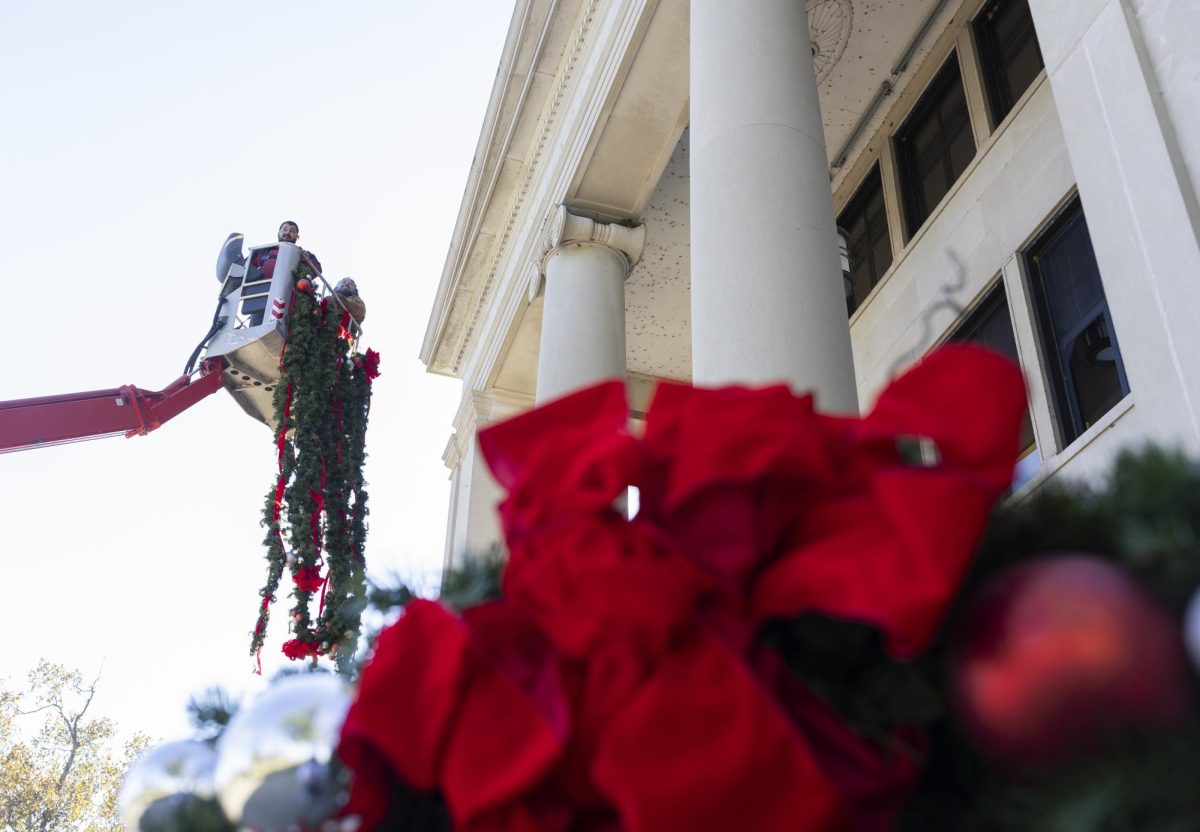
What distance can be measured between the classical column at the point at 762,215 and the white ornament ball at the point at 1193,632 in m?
4.06

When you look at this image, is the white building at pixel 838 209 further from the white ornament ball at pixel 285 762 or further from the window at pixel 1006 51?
the white ornament ball at pixel 285 762

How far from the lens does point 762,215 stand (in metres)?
6.38

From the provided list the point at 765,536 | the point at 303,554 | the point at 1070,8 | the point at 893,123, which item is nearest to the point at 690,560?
the point at 765,536

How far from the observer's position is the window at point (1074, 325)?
8250mm

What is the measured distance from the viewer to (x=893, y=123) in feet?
41.7

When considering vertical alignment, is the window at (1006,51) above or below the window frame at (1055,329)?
above

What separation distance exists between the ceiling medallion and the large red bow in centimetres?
1064

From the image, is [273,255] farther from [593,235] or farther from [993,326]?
[993,326]

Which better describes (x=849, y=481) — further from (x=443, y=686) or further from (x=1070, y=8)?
(x=1070, y=8)

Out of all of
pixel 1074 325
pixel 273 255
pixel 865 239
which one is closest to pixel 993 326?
pixel 1074 325

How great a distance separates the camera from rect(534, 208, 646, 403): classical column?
11.0 meters

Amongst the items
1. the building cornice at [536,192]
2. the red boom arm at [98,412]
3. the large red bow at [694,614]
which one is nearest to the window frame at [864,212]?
the building cornice at [536,192]

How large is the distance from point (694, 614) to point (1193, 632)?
0.62m

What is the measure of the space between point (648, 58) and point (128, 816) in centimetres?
1009
